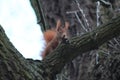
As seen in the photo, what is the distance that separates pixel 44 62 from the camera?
1788mm

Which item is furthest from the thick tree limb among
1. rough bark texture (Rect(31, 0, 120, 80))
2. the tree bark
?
rough bark texture (Rect(31, 0, 120, 80))

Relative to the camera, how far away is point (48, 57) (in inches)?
71.0

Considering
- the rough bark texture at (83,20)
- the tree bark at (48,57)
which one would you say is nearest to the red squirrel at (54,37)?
the tree bark at (48,57)

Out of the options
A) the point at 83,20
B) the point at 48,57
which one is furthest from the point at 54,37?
the point at 83,20

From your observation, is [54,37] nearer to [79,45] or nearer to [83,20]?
[79,45]

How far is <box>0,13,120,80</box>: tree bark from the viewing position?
1.55m

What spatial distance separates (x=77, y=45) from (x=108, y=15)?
42.9 inches

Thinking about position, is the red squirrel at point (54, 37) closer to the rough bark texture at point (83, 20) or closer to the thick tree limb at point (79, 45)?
the thick tree limb at point (79, 45)

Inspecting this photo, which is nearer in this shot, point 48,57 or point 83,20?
point 48,57

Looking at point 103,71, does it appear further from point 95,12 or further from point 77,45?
point 95,12

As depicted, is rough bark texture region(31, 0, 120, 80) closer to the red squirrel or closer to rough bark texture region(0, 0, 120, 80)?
rough bark texture region(0, 0, 120, 80)

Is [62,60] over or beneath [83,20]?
over

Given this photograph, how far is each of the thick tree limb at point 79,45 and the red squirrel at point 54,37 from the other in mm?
59

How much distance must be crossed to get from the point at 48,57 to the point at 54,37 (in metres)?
0.11
